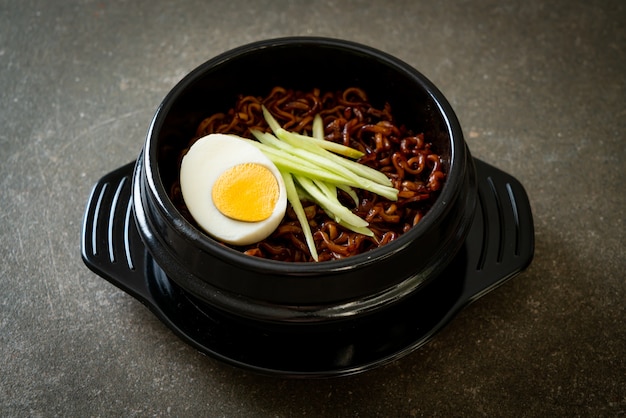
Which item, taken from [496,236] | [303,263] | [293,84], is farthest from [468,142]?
[303,263]

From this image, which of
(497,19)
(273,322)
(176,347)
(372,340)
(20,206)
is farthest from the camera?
(497,19)

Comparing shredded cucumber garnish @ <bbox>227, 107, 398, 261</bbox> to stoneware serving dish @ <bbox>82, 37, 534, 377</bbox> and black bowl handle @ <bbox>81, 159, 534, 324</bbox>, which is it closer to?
stoneware serving dish @ <bbox>82, 37, 534, 377</bbox>

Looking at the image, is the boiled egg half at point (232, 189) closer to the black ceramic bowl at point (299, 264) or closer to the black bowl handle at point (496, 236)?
the black ceramic bowl at point (299, 264)

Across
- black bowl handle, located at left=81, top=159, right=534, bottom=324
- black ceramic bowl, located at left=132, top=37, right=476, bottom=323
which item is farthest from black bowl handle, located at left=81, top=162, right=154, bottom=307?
black ceramic bowl, located at left=132, top=37, right=476, bottom=323

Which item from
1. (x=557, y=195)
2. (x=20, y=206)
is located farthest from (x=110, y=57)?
(x=557, y=195)

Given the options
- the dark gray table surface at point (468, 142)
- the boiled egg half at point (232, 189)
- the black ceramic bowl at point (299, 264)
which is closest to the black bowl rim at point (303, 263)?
the black ceramic bowl at point (299, 264)

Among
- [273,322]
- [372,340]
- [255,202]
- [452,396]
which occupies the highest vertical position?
[255,202]

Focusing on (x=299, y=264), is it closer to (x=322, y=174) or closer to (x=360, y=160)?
(x=322, y=174)

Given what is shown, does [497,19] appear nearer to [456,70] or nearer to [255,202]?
[456,70]
